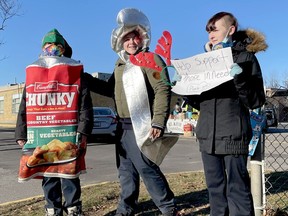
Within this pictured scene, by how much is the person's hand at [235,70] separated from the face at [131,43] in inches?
51.5

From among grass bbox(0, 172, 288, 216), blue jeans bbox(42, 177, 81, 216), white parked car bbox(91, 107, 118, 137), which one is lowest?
grass bbox(0, 172, 288, 216)

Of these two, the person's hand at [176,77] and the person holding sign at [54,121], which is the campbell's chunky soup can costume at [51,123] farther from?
the person's hand at [176,77]

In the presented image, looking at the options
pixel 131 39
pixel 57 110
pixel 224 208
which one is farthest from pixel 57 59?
pixel 224 208

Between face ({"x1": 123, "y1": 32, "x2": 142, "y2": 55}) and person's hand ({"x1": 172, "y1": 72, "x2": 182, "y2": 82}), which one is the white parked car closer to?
face ({"x1": 123, "y1": 32, "x2": 142, "y2": 55})

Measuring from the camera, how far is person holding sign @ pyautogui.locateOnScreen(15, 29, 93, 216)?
3.59 metres

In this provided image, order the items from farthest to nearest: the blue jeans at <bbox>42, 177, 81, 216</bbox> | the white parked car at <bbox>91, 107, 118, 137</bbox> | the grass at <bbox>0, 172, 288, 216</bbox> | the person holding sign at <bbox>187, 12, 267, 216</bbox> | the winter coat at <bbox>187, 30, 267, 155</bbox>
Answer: the white parked car at <bbox>91, 107, 118, 137</bbox> < the grass at <bbox>0, 172, 288, 216</bbox> < the blue jeans at <bbox>42, 177, 81, 216</bbox> < the person holding sign at <bbox>187, 12, 267, 216</bbox> < the winter coat at <bbox>187, 30, 267, 155</bbox>

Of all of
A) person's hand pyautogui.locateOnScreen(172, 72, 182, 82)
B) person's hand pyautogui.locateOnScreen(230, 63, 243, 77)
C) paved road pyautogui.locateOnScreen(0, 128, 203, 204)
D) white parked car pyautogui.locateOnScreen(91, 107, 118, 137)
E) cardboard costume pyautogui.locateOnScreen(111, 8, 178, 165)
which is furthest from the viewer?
white parked car pyautogui.locateOnScreen(91, 107, 118, 137)

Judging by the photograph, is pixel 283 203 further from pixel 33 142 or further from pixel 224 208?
pixel 33 142

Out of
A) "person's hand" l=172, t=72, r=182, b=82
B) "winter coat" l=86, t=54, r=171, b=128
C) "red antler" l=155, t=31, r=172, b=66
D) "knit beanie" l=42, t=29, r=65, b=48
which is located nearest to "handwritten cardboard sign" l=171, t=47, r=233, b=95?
"person's hand" l=172, t=72, r=182, b=82

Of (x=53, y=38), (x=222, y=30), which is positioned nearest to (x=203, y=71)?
(x=222, y=30)

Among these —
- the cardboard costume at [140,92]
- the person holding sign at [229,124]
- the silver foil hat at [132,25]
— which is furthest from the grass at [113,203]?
the silver foil hat at [132,25]

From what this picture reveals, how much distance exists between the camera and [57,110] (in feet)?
11.8

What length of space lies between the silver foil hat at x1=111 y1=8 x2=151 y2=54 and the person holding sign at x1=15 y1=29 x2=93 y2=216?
0.56 meters

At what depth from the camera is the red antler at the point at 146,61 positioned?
3652 mm
